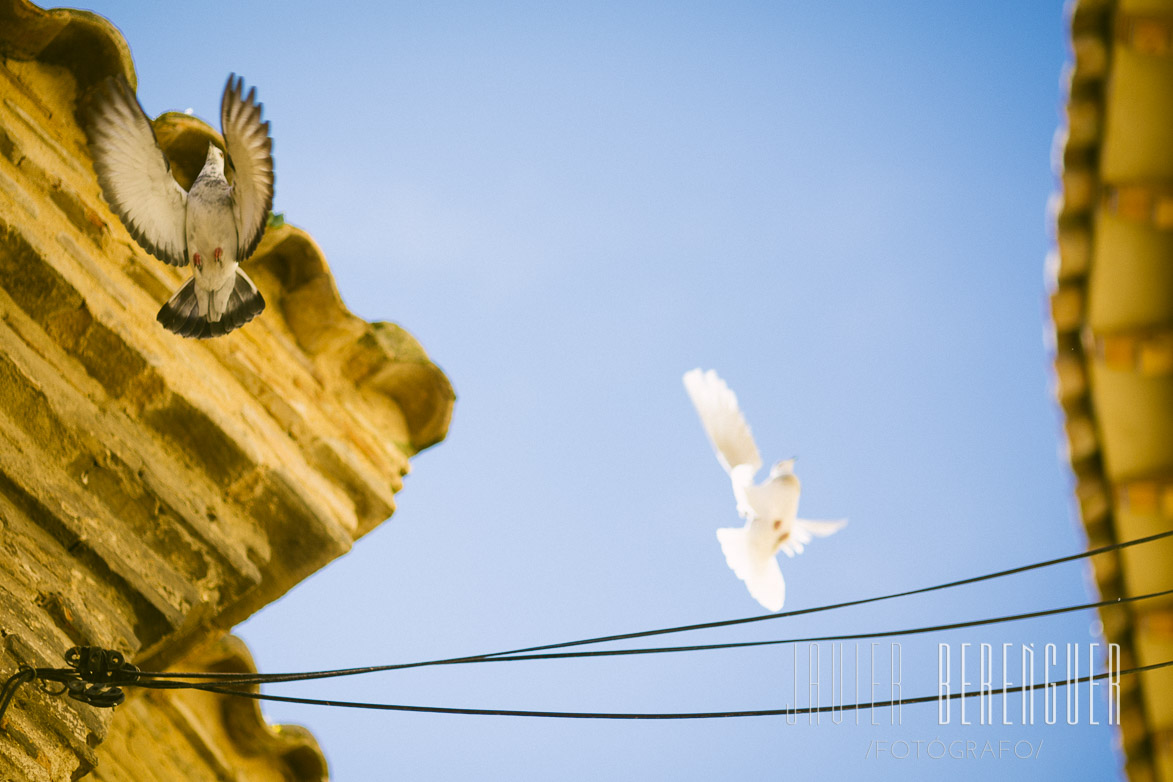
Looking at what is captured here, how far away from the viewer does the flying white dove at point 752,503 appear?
3426 millimetres

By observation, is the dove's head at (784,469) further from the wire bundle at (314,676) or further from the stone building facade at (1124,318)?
the stone building facade at (1124,318)

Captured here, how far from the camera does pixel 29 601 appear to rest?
3.00 meters

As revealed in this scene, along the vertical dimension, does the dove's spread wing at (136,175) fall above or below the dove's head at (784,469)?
above

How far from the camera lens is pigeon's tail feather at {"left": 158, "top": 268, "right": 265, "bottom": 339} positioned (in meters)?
3.13

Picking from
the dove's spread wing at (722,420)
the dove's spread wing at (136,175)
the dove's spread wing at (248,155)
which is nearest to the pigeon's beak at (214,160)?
the dove's spread wing at (136,175)

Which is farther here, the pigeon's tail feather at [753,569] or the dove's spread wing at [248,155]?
the pigeon's tail feather at [753,569]

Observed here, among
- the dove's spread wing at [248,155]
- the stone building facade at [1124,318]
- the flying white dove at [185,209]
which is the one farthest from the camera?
the stone building facade at [1124,318]

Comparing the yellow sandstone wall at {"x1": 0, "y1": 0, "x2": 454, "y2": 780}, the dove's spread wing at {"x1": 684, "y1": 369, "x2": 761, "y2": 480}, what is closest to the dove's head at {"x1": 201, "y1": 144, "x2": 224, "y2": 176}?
the yellow sandstone wall at {"x1": 0, "y1": 0, "x2": 454, "y2": 780}

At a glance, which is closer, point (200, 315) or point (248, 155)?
point (248, 155)

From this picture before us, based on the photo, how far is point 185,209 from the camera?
121 inches

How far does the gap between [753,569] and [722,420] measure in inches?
19.9

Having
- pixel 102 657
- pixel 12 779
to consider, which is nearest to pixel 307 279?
pixel 102 657

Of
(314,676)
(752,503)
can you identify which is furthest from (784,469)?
(314,676)

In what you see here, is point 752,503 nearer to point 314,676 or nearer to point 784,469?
point 784,469
